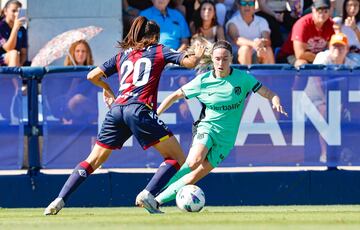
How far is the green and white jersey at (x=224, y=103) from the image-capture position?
11648 mm

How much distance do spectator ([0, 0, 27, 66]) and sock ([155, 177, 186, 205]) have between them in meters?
4.91

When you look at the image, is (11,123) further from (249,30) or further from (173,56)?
(249,30)

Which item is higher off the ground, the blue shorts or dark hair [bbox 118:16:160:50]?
dark hair [bbox 118:16:160:50]

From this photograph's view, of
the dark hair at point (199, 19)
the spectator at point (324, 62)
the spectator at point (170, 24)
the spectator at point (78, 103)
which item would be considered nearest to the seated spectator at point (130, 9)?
the spectator at point (170, 24)

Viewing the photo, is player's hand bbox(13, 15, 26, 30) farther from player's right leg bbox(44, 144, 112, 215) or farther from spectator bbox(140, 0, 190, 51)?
player's right leg bbox(44, 144, 112, 215)

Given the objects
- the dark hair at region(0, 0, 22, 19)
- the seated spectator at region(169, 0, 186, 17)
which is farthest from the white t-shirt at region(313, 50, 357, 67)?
the dark hair at region(0, 0, 22, 19)

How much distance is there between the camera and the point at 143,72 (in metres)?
11.1

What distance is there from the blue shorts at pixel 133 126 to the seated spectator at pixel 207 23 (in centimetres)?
529

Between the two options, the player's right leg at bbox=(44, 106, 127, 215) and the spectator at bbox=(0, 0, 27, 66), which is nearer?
the player's right leg at bbox=(44, 106, 127, 215)

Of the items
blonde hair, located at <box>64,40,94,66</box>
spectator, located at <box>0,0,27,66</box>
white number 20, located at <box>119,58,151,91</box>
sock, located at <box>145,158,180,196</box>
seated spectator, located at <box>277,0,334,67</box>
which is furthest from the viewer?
seated spectator, located at <box>277,0,334,67</box>

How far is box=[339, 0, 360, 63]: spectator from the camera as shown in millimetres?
16375

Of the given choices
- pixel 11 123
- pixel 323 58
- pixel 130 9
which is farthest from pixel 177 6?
pixel 11 123

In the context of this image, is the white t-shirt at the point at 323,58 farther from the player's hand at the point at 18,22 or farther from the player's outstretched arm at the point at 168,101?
the player's hand at the point at 18,22

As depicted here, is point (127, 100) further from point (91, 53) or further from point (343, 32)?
point (343, 32)
